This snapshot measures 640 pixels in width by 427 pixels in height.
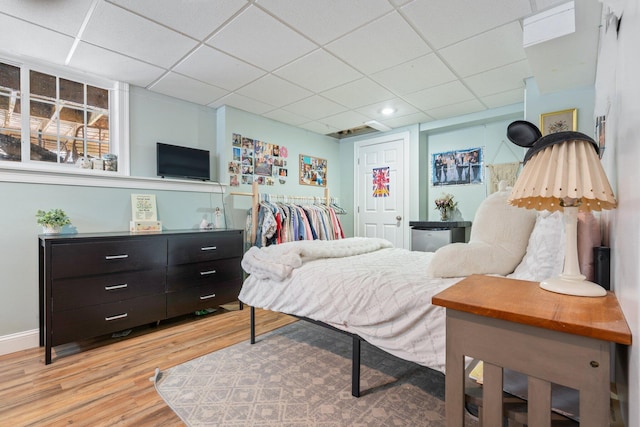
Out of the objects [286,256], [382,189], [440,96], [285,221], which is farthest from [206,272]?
[440,96]

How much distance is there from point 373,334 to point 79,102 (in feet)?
11.1

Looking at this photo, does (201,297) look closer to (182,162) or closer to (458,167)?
(182,162)

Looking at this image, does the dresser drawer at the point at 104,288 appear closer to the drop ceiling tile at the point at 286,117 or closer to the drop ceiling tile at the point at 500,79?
the drop ceiling tile at the point at 286,117

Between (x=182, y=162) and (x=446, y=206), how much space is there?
346 centimetres

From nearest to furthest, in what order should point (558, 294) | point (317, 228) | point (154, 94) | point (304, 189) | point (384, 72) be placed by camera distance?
1. point (558, 294)
2. point (384, 72)
3. point (154, 94)
4. point (317, 228)
5. point (304, 189)

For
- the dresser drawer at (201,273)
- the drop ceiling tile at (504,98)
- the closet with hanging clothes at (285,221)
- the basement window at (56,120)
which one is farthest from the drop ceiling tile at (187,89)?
the drop ceiling tile at (504,98)

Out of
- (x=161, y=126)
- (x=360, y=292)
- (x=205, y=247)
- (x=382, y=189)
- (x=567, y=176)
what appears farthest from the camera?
(x=382, y=189)

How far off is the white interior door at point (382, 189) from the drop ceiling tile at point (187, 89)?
2.53 meters

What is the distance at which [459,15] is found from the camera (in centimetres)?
197

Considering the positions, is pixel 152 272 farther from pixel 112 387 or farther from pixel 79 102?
pixel 79 102

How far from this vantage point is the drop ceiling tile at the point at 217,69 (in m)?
2.47

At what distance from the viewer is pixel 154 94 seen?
321 cm

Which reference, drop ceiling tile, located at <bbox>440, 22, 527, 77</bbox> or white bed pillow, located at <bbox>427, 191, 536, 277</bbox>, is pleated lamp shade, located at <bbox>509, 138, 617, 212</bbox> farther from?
drop ceiling tile, located at <bbox>440, 22, 527, 77</bbox>

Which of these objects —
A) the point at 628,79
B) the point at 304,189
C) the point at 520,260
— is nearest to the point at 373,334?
the point at 520,260
